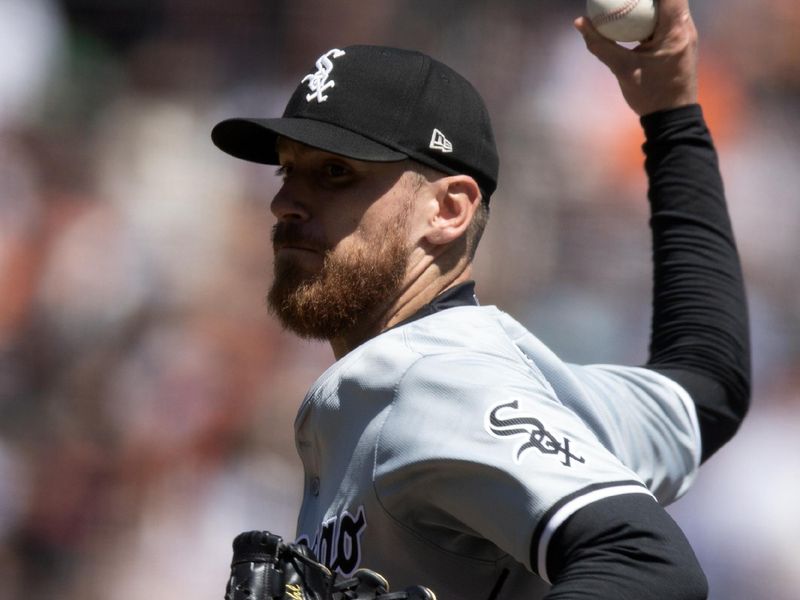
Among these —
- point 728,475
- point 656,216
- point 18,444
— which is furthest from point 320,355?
point 656,216

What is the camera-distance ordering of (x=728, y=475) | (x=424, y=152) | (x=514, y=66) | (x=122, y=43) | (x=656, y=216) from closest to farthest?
(x=424, y=152)
(x=656, y=216)
(x=728, y=475)
(x=514, y=66)
(x=122, y=43)

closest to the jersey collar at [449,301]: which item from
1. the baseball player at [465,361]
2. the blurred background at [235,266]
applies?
the baseball player at [465,361]

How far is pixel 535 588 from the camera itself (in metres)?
1.58

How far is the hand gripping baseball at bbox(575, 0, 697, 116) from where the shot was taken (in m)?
2.02

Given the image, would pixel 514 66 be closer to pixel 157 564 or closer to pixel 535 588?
pixel 157 564

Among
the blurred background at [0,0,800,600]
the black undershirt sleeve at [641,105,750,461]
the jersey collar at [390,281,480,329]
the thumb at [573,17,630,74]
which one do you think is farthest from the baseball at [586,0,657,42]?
the blurred background at [0,0,800,600]

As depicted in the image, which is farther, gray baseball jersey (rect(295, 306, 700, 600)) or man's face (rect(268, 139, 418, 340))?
man's face (rect(268, 139, 418, 340))

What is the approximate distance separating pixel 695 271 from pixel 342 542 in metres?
0.86

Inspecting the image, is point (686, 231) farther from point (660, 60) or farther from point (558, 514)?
point (558, 514)

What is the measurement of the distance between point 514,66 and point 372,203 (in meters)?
2.68

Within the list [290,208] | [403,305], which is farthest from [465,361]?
[290,208]

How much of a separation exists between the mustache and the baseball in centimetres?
63

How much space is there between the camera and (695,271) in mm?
2059

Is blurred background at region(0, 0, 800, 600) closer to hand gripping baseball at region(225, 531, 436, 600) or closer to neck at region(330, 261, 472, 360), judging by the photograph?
neck at region(330, 261, 472, 360)
